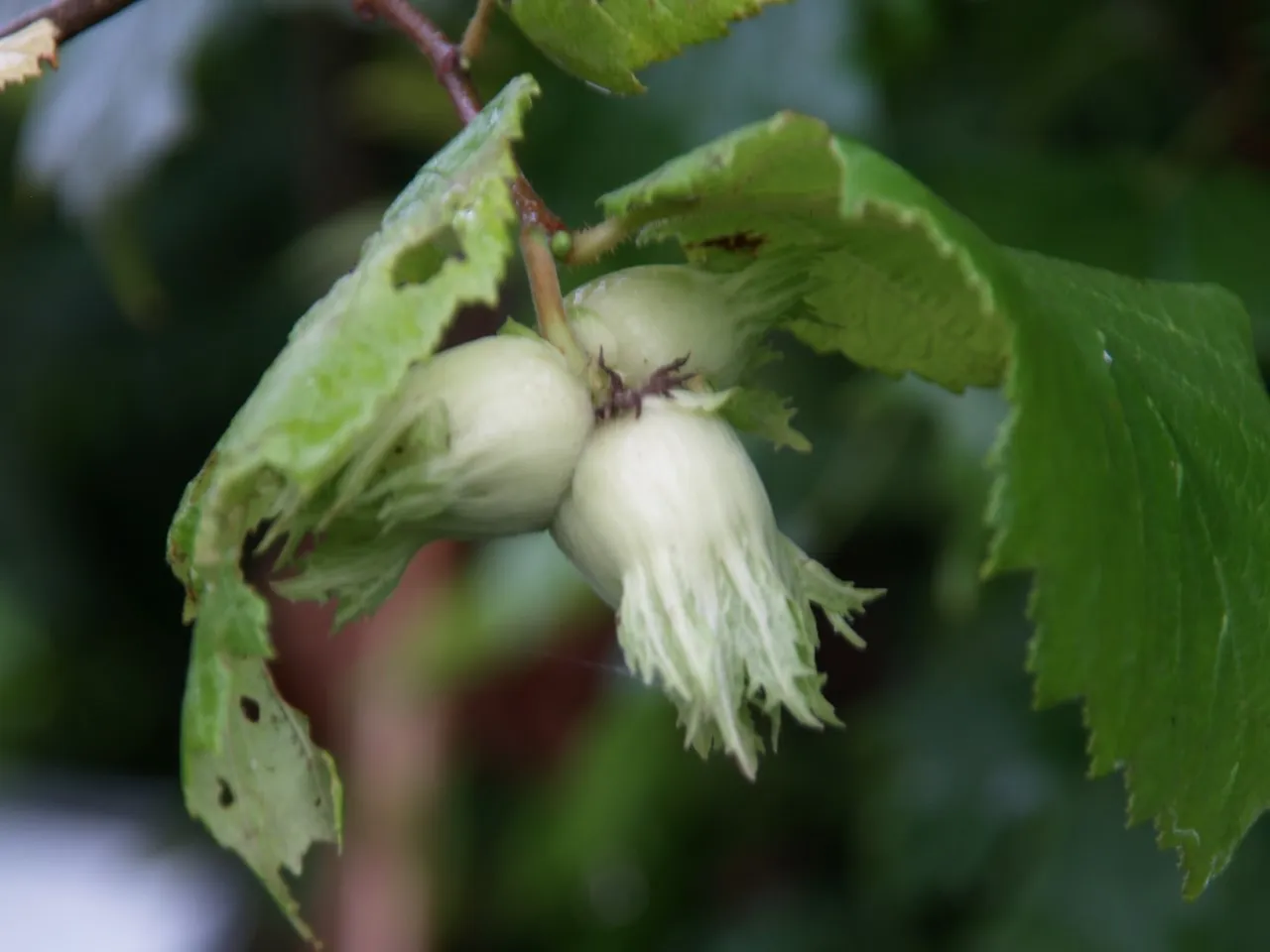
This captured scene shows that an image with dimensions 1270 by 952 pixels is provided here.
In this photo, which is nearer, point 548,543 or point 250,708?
point 250,708

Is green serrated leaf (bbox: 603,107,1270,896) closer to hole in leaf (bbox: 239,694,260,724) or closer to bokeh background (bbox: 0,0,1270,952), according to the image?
hole in leaf (bbox: 239,694,260,724)

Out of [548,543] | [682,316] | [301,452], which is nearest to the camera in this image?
[301,452]

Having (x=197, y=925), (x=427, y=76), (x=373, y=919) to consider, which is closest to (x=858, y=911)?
(x=373, y=919)

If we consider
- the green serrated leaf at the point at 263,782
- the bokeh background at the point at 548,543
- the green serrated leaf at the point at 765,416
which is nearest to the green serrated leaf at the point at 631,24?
the green serrated leaf at the point at 765,416

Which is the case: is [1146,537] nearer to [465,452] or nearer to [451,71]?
[465,452]

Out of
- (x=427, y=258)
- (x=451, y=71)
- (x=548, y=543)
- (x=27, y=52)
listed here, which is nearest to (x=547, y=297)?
(x=427, y=258)

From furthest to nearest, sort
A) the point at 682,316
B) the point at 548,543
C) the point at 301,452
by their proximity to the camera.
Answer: the point at 548,543
the point at 682,316
the point at 301,452

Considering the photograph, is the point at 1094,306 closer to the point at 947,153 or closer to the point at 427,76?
the point at 947,153

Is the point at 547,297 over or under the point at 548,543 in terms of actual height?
over
